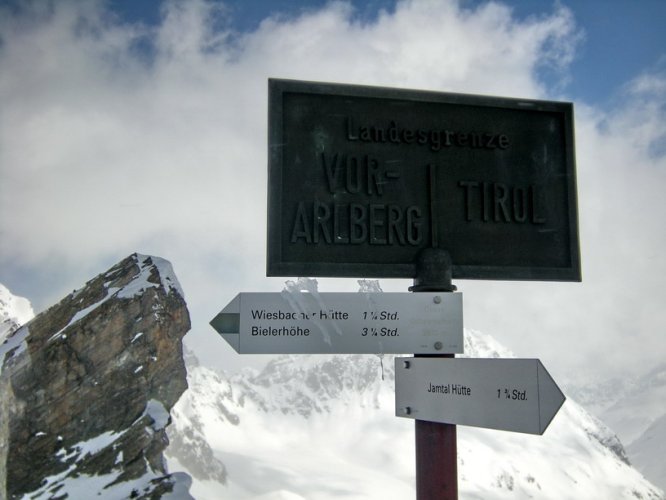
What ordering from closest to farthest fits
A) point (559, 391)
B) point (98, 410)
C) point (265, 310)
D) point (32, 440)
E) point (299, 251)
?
1. point (559, 391)
2. point (265, 310)
3. point (299, 251)
4. point (32, 440)
5. point (98, 410)

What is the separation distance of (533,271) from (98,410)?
3119 centimetres

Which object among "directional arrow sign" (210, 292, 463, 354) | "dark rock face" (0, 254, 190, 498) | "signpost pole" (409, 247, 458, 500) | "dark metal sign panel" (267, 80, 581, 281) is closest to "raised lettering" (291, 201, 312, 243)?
"dark metal sign panel" (267, 80, 581, 281)

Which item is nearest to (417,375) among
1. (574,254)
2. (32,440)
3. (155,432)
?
(574,254)

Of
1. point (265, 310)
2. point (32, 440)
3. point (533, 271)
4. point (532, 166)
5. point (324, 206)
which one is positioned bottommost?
point (32, 440)

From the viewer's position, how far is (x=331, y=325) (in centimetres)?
542

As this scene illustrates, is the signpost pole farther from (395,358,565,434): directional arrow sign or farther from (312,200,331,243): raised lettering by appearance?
(312,200,331,243): raised lettering

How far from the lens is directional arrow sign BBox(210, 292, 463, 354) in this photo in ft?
17.7

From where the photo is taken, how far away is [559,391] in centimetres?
437

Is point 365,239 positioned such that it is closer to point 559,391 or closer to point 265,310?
point 265,310

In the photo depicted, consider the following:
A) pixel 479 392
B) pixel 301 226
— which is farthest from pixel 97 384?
pixel 479 392

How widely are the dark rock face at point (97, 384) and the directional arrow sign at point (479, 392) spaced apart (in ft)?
82.5

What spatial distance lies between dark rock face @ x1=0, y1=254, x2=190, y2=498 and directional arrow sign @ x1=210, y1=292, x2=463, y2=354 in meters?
25.0

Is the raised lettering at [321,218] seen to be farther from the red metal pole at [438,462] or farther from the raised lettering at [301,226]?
the red metal pole at [438,462]

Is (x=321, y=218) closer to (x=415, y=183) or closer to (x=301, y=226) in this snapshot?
(x=301, y=226)
